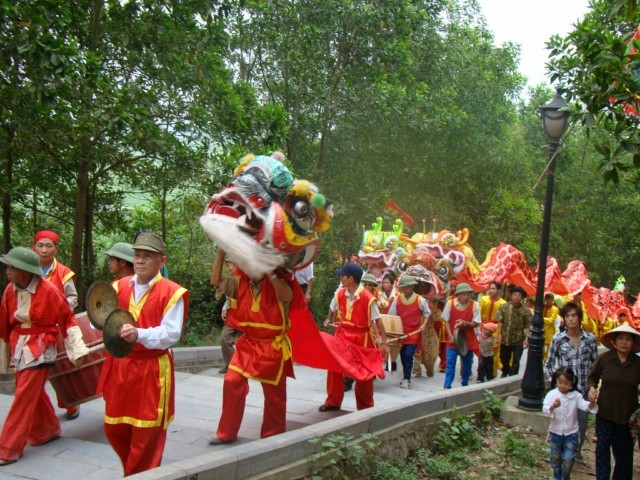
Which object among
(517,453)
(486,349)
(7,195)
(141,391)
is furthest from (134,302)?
(7,195)

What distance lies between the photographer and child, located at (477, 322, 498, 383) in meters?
10.3

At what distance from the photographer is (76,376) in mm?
6344

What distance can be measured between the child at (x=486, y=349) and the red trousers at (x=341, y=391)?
139 inches

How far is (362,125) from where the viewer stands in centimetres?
1592

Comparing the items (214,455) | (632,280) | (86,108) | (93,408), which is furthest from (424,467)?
(632,280)

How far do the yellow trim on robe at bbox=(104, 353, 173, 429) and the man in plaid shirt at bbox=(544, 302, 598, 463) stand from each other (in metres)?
3.96

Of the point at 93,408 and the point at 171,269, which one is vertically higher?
the point at 171,269

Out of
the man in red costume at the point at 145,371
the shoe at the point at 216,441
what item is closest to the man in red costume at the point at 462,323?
the shoe at the point at 216,441

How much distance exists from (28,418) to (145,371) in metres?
1.53

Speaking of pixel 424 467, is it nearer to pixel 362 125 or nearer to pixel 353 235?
pixel 362 125

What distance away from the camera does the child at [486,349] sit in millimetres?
10305

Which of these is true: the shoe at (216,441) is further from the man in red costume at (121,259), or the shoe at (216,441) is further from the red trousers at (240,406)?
the man in red costume at (121,259)

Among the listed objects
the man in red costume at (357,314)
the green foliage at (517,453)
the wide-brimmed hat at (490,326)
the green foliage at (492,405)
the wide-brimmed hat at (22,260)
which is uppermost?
the wide-brimmed hat at (22,260)

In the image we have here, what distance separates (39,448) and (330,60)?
433 inches
